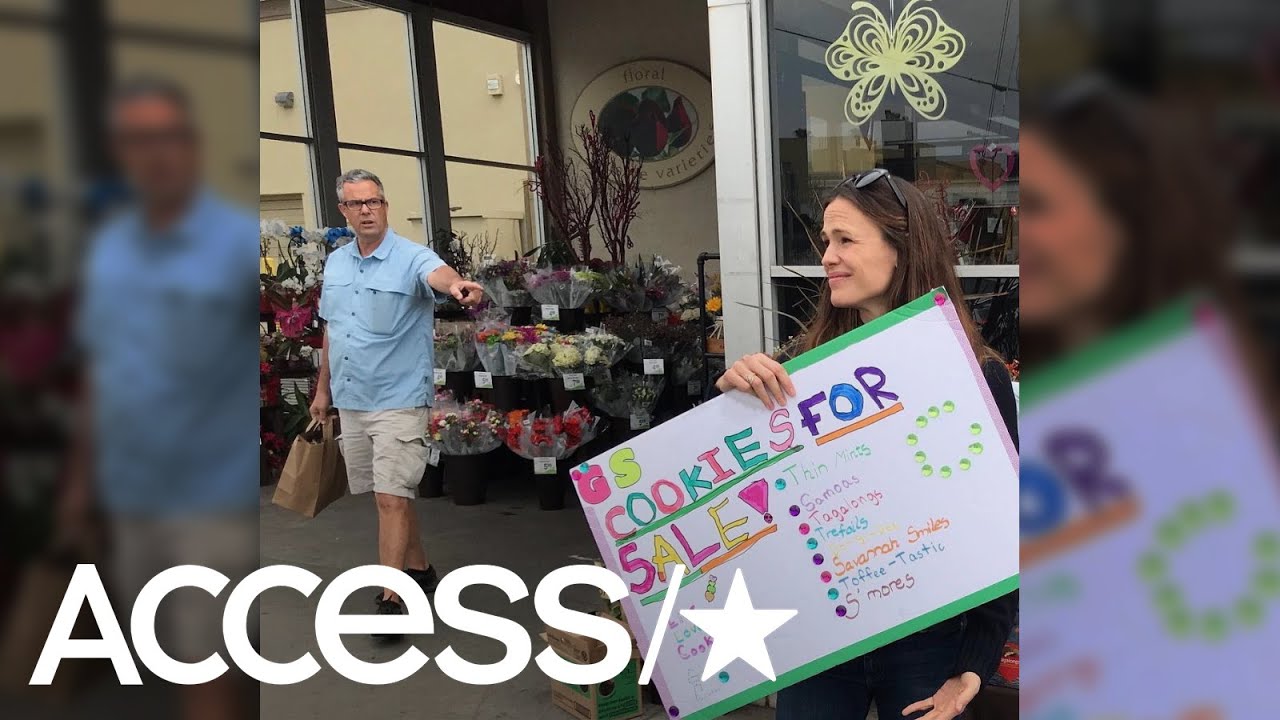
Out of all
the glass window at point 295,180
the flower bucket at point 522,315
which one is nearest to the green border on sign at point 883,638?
the flower bucket at point 522,315

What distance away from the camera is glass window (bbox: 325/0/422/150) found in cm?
773

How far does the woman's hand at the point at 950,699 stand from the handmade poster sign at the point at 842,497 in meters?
0.16

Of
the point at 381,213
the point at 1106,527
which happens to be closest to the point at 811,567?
the point at 1106,527

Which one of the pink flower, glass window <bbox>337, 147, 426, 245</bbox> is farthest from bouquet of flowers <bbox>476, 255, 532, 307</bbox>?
glass window <bbox>337, 147, 426, 245</bbox>

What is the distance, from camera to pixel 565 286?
5.24 meters

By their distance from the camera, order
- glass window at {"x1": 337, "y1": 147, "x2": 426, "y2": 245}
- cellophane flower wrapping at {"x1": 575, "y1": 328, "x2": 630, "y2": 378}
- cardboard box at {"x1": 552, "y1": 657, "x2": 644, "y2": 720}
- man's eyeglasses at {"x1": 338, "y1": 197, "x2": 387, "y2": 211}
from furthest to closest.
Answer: glass window at {"x1": 337, "y1": 147, "x2": 426, "y2": 245} → cellophane flower wrapping at {"x1": 575, "y1": 328, "x2": 630, "y2": 378} → man's eyeglasses at {"x1": 338, "y1": 197, "x2": 387, "y2": 211} → cardboard box at {"x1": 552, "y1": 657, "x2": 644, "y2": 720}

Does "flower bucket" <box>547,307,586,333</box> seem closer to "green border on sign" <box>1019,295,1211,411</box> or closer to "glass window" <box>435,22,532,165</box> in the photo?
"glass window" <box>435,22,532,165</box>

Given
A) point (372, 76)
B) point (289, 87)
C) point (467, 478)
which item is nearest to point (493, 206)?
point (372, 76)

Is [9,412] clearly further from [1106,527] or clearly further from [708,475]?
[708,475]

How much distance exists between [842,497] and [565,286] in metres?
3.95

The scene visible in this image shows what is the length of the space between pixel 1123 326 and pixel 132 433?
36 cm

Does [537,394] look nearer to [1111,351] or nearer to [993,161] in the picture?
[993,161]

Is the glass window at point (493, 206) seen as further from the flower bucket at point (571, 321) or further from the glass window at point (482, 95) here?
the flower bucket at point (571, 321)

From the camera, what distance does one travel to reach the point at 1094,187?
349mm
